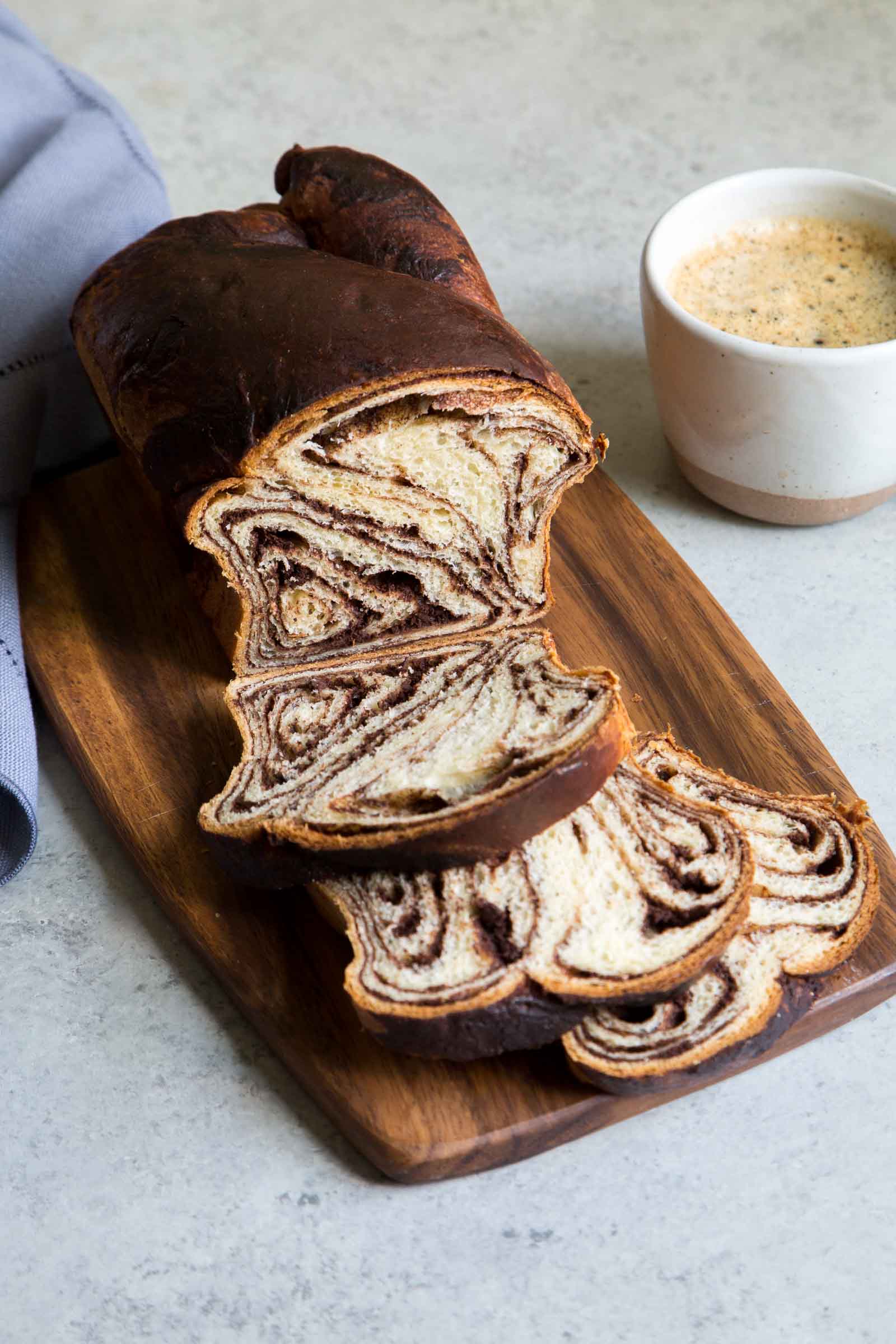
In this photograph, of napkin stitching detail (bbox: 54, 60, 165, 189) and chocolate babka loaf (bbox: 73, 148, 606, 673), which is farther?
napkin stitching detail (bbox: 54, 60, 165, 189)

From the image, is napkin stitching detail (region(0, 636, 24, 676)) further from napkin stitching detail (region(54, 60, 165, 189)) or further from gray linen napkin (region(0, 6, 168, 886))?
napkin stitching detail (region(54, 60, 165, 189))

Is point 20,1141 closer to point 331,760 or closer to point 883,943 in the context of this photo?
point 331,760

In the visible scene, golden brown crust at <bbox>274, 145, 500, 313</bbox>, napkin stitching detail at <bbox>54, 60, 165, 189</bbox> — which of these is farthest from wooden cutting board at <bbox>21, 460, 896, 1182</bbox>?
napkin stitching detail at <bbox>54, 60, 165, 189</bbox>

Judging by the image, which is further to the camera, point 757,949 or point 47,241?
point 47,241

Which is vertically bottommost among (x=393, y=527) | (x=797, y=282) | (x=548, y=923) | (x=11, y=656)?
(x=548, y=923)

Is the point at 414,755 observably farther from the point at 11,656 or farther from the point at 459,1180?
the point at 11,656

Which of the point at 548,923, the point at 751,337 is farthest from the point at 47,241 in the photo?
the point at 548,923

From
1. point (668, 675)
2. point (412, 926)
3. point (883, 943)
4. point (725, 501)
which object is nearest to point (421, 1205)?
point (412, 926)
